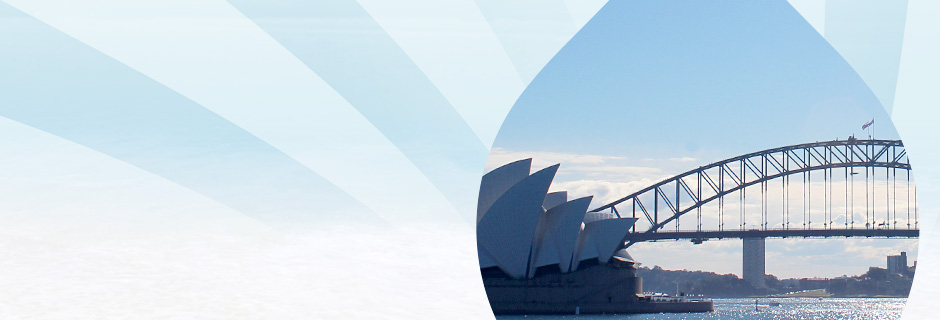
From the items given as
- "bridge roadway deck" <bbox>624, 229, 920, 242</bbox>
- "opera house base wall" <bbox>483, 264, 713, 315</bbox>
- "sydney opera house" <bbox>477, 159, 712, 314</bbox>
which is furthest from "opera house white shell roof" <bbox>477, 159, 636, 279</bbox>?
"bridge roadway deck" <bbox>624, 229, 920, 242</bbox>

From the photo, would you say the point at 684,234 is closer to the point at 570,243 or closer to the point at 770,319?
the point at 770,319

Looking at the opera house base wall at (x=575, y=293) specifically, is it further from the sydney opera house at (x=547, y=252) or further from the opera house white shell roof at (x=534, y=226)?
the opera house white shell roof at (x=534, y=226)

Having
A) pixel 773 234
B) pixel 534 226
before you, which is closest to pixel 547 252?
pixel 534 226

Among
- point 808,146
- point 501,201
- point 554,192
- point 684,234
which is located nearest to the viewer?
point 501,201

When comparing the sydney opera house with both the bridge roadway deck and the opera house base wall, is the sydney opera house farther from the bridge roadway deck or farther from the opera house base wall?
the bridge roadway deck

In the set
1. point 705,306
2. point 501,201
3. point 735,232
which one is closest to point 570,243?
point 501,201
